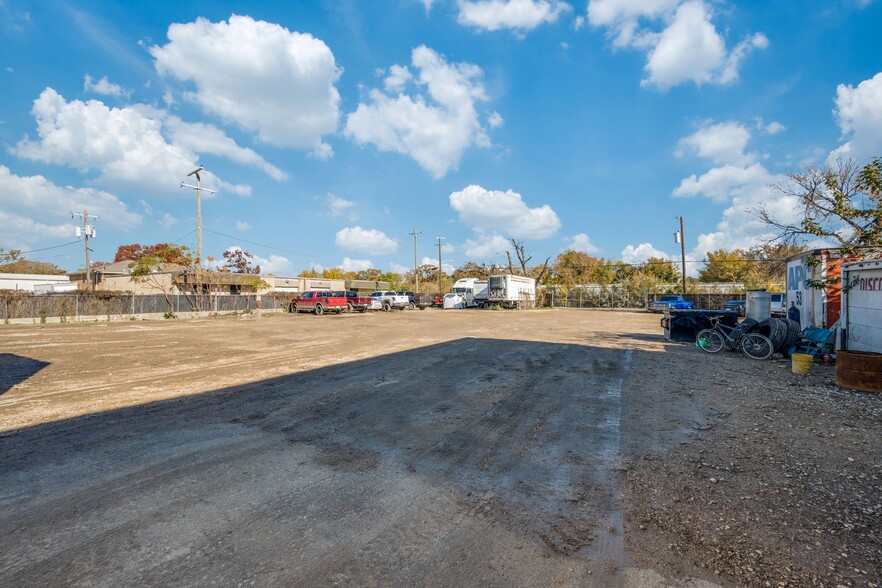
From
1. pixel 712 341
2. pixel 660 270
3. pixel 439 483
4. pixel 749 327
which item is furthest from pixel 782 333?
pixel 660 270

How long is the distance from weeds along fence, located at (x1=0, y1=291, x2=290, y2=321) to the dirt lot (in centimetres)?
2201

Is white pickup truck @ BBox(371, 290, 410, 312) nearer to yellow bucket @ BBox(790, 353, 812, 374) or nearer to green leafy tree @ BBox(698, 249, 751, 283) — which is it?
yellow bucket @ BBox(790, 353, 812, 374)

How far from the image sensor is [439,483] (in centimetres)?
347

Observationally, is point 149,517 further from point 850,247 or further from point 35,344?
point 35,344

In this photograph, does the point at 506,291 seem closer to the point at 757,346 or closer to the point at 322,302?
the point at 322,302

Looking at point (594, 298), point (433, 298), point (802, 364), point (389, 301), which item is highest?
point (433, 298)

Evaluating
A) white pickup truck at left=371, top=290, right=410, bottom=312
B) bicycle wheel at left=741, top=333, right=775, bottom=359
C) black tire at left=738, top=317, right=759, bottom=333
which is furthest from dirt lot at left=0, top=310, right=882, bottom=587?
white pickup truck at left=371, top=290, right=410, bottom=312

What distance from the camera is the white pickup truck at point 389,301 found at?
3656cm

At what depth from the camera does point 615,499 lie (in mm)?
3225

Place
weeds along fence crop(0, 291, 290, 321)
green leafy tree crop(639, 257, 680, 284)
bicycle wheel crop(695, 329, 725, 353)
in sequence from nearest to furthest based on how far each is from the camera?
bicycle wheel crop(695, 329, 725, 353)
weeds along fence crop(0, 291, 290, 321)
green leafy tree crop(639, 257, 680, 284)

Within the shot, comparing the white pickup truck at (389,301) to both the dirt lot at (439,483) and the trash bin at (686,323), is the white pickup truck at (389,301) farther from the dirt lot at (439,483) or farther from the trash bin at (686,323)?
the dirt lot at (439,483)

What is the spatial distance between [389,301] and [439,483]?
33.8m

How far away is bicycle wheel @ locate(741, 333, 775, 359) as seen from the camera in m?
9.96

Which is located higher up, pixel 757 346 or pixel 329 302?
pixel 329 302
